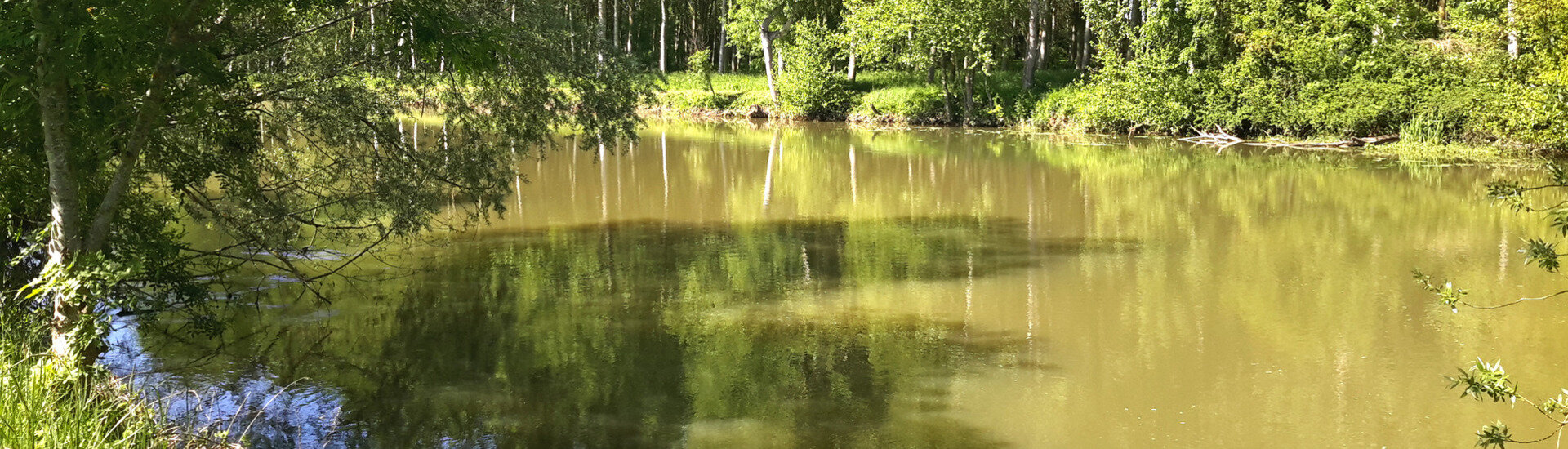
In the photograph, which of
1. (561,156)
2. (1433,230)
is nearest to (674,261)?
(1433,230)

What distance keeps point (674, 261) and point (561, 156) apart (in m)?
11.7

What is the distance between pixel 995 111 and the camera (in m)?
35.6

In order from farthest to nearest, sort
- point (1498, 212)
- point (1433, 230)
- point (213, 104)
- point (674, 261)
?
point (1498, 212)
point (1433, 230)
point (674, 261)
point (213, 104)

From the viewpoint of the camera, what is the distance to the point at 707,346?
9.46m

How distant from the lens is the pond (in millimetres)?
7566

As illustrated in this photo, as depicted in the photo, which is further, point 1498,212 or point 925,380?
point 1498,212

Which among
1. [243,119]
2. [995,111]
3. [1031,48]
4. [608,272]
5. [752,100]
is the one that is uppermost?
[1031,48]

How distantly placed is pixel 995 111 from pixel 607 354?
27.9 m

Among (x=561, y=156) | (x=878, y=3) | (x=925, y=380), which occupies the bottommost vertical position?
(x=925, y=380)

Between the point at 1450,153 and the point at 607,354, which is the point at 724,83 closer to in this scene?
the point at 1450,153

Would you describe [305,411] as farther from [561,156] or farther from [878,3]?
[878,3]

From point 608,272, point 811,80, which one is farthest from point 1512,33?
point 811,80

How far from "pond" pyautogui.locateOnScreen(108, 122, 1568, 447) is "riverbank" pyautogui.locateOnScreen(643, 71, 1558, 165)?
782 centimetres

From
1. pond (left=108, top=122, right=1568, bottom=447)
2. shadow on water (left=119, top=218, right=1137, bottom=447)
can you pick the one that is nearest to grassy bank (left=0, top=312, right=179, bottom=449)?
pond (left=108, top=122, right=1568, bottom=447)
